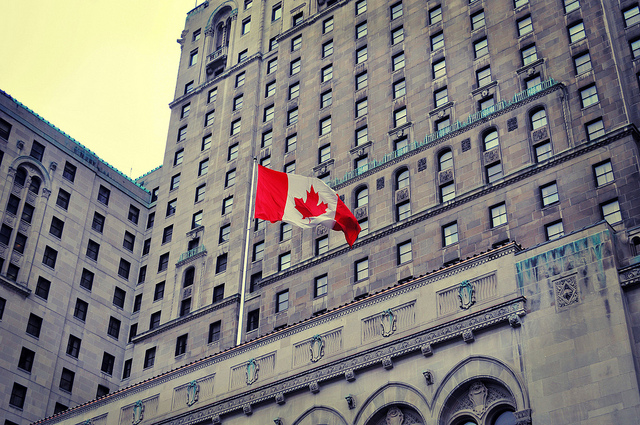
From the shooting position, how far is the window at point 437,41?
225 ft

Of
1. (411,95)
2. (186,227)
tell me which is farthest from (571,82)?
(186,227)

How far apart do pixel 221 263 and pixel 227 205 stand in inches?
248

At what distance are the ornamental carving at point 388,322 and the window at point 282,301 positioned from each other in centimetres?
2418

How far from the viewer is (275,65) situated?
84500 millimetres

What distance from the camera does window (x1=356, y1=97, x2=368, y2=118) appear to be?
70375 millimetres

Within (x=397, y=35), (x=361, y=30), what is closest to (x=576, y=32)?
(x=397, y=35)

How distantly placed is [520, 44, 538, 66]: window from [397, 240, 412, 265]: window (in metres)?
15.7

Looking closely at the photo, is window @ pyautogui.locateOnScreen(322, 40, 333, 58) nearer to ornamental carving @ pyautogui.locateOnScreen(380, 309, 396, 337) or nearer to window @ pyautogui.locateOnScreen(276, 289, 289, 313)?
window @ pyautogui.locateOnScreen(276, 289, 289, 313)

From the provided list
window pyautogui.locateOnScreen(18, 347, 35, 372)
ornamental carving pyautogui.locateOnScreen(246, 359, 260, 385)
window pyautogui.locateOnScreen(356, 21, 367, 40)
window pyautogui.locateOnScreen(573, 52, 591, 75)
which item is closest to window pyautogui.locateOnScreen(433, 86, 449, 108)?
window pyautogui.locateOnScreen(573, 52, 591, 75)

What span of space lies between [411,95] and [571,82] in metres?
13.6

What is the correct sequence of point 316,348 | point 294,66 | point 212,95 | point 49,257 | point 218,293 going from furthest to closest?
1. point 212,95
2. point 294,66
3. point 49,257
4. point 218,293
5. point 316,348

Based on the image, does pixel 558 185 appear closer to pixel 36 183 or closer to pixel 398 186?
pixel 398 186

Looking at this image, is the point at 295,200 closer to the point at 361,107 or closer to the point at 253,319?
the point at 253,319

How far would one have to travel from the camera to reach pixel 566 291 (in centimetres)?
3488
